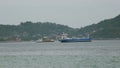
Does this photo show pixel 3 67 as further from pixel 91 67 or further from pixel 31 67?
pixel 91 67

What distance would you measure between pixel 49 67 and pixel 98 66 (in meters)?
7.77

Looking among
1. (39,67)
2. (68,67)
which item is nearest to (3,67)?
(39,67)

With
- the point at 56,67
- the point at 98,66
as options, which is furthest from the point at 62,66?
the point at 98,66

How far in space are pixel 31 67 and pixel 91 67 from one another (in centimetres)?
976

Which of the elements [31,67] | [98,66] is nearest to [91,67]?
[98,66]

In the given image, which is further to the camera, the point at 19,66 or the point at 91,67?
the point at 19,66

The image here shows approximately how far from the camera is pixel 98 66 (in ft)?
212

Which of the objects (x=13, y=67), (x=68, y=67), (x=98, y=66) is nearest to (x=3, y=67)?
(x=13, y=67)

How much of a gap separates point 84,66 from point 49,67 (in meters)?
5.56

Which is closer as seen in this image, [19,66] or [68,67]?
[68,67]

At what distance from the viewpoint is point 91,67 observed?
63438mm

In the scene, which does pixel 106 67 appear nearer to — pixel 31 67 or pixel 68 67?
pixel 68 67

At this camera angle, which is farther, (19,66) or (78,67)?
(19,66)

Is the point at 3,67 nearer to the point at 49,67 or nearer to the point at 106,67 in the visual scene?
the point at 49,67
